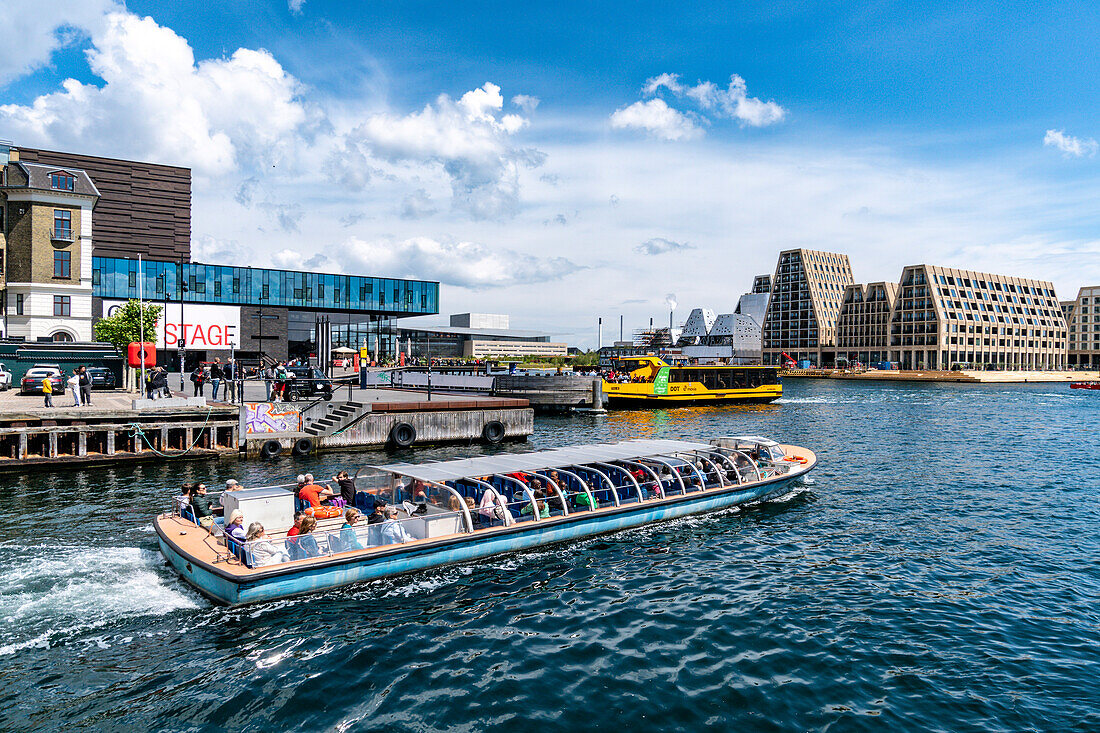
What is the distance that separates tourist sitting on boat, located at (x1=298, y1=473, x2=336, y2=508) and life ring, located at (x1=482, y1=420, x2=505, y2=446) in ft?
71.5

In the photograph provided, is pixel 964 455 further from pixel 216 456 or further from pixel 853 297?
pixel 853 297

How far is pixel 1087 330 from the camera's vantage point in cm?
19712

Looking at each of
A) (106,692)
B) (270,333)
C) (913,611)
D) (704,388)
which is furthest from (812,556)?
(270,333)

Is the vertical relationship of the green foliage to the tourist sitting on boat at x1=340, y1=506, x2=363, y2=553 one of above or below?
above

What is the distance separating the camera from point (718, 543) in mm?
19078

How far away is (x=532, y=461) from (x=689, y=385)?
5009 centimetres

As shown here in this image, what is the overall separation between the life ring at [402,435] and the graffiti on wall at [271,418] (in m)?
4.87

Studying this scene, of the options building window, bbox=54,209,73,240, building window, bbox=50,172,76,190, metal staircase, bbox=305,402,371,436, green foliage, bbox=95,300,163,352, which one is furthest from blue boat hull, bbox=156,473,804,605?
building window, bbox=50,172,76,190

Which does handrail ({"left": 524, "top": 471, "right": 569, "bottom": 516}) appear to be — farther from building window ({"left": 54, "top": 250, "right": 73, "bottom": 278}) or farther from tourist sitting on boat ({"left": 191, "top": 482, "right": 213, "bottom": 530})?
building window ({"left": 54, "top": 250, "right": 73, "bottom": 278})

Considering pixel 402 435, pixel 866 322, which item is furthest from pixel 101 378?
pixel 866 322

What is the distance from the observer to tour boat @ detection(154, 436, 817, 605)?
14.0 meters

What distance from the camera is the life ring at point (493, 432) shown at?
129ft

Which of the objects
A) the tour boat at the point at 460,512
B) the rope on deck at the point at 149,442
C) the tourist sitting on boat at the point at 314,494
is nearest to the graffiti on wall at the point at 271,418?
the rope on deck at the point at 149,442

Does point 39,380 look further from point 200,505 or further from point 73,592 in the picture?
point 73,592
